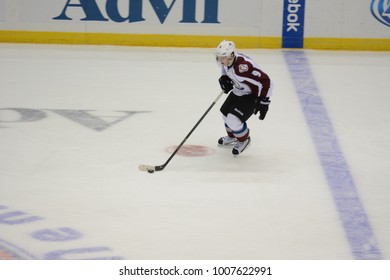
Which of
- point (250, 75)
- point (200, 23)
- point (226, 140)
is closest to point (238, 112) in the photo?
point (250, 75)

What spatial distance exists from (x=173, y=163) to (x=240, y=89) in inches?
27.7

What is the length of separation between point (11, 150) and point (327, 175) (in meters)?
2.26

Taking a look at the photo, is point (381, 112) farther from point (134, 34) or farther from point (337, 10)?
point (134, 34)

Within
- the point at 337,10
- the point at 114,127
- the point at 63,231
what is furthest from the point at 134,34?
the point at 63,231

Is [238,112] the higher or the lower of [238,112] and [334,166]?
the higher

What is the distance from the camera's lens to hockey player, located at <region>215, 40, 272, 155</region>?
→ 6.08 m

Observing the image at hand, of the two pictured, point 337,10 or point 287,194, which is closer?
point 287,194

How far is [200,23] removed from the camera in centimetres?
969

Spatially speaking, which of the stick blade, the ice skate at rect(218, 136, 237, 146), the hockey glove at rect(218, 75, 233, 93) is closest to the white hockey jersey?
the hockey glove at rect(218, 75, 233, 93)

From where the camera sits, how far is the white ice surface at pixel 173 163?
5.00 meters

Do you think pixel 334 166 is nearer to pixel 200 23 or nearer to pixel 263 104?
pixel 263 104

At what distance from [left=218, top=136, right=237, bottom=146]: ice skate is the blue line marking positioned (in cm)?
62

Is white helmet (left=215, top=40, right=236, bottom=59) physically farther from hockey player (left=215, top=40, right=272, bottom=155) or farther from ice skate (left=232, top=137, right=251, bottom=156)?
ice skate (left=232, top=137, right=251, bottom=156)

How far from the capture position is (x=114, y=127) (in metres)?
7.03
